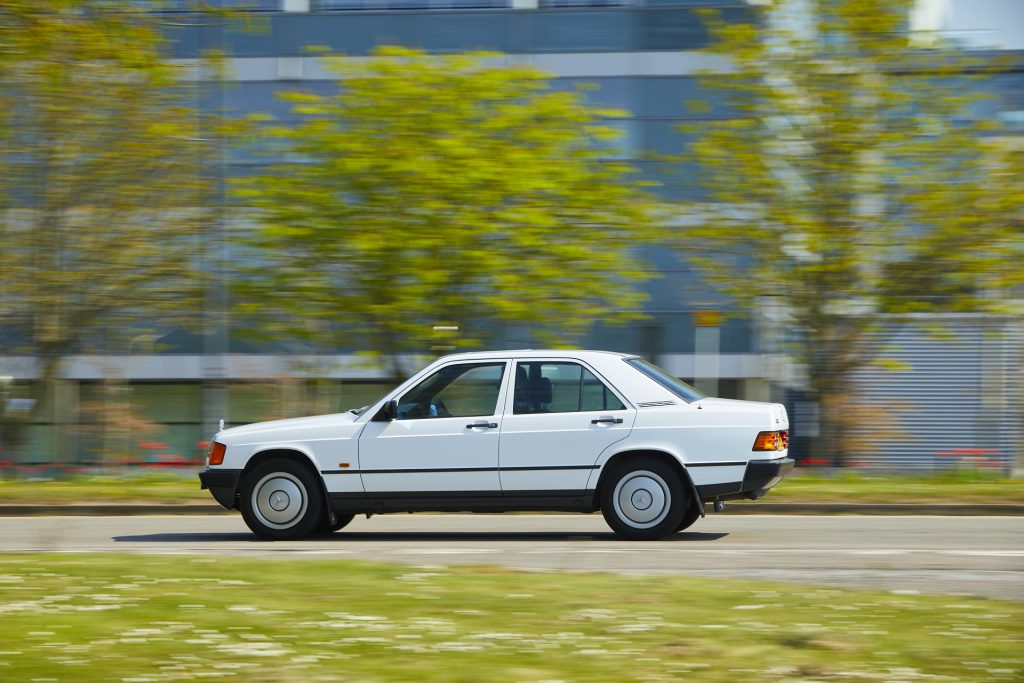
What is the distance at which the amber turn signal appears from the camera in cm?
1261

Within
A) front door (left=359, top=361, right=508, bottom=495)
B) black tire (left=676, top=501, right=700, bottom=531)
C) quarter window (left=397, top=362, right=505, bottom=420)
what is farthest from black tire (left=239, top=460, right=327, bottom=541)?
black tire (left=676, top=501, right=700, bottom=531)

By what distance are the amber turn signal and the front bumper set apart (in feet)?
0.25

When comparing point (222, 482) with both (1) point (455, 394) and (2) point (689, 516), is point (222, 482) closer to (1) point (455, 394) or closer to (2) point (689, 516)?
(1) point (455, 394)

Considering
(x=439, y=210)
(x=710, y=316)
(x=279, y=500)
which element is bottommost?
(x=279, y=500)

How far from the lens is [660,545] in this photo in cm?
1167

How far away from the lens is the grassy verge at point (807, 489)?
16406 mm

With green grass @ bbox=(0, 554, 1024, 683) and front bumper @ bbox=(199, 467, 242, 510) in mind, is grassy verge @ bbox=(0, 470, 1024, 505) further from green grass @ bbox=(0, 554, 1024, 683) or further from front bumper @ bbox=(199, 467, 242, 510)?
green grass @ bbox=(0, 554, 1024, 683)

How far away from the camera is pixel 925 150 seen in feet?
70.9

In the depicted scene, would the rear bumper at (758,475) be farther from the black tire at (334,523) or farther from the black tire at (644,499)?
the black tire at (334,523)

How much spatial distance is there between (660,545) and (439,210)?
1027 centimetres

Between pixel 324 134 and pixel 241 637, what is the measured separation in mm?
15803

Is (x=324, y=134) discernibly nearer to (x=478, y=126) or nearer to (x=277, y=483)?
(x=478, y=126)

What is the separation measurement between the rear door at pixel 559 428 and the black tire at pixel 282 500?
1.68 m

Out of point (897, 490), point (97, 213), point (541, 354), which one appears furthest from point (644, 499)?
point (97, 213)
